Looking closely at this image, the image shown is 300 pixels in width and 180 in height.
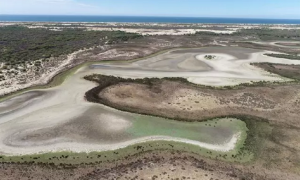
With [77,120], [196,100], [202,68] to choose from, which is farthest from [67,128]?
[202,68]

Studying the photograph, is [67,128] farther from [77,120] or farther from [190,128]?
[190,128]

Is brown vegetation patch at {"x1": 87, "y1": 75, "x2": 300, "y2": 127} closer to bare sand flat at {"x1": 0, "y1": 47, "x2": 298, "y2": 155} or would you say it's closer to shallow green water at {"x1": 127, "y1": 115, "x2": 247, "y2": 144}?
shallow green water at {"x1": 127, "y1": 115, "x2": 247, "y2": 144}

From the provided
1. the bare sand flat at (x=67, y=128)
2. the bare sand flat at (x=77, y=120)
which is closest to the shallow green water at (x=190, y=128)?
the bare sand flat at (x=67, y=128)

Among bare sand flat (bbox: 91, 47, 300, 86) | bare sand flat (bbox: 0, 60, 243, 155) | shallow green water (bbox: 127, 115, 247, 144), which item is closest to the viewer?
bare sand flat (bbox: 0, 60, 243, 155)

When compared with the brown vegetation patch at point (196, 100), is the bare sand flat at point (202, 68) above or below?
above

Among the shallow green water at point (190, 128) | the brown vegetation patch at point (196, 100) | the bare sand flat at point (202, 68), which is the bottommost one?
the shallow green water at point (190, 128)

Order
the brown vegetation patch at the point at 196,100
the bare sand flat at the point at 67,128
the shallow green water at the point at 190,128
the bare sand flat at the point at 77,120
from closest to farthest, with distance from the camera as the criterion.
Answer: the bare sand flat at the point at 67,128 < the bare sand flat at the point at 77,120 < the shallow green water at the point at 190,128 < the brown vegetation patch at the point at 196,100

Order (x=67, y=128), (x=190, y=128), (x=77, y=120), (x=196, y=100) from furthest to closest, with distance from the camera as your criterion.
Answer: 1. (x=196, y=100)
2. (x=77, y=120)
3. (x=190, y=128)
4. (x=67, y=128)

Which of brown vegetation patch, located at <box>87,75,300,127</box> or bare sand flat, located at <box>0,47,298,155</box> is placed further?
brown vegetation patch, located at <box>87,75,300,127</box>

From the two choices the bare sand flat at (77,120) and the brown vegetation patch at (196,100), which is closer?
the bare sand flat at (77,120)

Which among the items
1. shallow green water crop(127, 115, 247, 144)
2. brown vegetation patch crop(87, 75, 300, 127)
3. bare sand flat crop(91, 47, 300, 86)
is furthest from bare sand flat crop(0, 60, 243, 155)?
bare sand flat crop(91, 47, 300, 86)

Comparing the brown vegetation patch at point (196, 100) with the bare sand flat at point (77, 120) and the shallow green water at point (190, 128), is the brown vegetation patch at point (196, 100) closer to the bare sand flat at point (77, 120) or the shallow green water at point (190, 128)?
the shallow green water at point (190, 128)

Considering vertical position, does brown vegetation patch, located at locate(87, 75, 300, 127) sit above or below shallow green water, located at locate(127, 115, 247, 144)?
above
